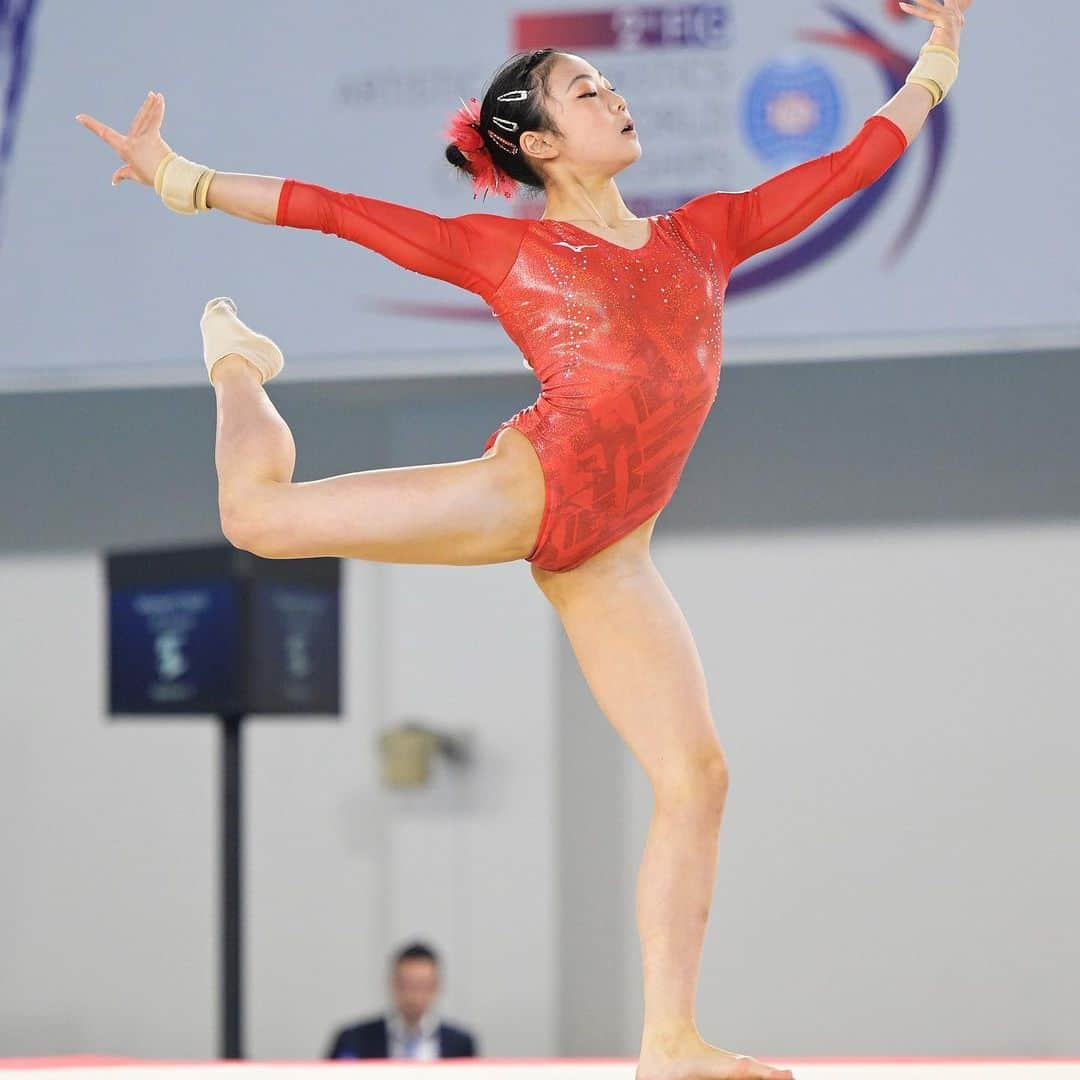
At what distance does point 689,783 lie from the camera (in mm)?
2051

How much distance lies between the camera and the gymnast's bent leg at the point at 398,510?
2.00 m

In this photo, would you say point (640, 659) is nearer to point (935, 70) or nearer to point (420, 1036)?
point (935, 70)

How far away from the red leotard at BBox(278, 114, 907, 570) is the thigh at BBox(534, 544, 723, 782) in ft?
0.15

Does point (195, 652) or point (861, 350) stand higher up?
point (861, 350)

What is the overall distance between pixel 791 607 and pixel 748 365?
82 cm

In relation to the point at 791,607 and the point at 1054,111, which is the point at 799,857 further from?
the point at 1054,111

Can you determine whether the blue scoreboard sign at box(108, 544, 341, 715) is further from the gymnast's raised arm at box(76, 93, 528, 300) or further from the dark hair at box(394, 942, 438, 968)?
the gymnast's raised arm at box(76, 93, 528, 300)

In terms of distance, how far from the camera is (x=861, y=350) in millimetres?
4547

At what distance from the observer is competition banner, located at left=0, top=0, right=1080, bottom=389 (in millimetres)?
4402

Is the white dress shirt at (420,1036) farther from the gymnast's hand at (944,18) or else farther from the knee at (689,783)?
the gymnast's hand at (944,18)

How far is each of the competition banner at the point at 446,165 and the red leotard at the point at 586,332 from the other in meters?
2.44

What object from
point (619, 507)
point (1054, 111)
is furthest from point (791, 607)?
point (619, 507)

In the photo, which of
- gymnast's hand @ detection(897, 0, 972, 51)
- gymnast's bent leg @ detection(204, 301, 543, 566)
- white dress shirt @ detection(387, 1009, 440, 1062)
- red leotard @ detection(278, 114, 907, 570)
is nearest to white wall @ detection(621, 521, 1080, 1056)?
white dress shirt @ detection(387, 1009, 440, 1062)

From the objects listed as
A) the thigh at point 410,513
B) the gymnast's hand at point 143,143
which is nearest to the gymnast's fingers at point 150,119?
the gymnast's hand at point 143,143
